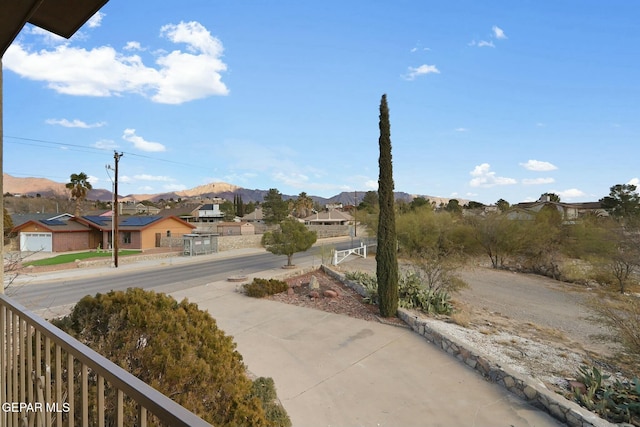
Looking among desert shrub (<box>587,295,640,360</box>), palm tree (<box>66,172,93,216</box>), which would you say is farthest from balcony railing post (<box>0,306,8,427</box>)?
palm tree (<box>66,172,93,216</box>)

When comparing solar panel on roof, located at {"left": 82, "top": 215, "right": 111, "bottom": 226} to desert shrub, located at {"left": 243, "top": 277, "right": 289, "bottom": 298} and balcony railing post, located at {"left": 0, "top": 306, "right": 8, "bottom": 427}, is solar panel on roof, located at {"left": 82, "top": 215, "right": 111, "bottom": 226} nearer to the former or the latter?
desert shrub, located at {"left": 243, "top": 277, "right": 289, "bottom": 298}

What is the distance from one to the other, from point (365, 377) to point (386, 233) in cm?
459

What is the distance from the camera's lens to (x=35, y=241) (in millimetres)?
23688

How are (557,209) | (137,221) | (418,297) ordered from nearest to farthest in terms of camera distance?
(418,297) < (557,209) < (137,221)

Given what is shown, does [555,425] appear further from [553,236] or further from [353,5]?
[553,236]

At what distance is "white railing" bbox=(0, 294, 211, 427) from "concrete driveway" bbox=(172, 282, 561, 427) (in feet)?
9.40

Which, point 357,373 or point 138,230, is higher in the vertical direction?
point 138,230

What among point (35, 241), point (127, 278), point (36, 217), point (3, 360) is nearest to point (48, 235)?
point (35, 241)

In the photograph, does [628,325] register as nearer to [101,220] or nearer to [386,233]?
[386,233]

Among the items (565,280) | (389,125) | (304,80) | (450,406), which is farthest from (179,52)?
(565,280)

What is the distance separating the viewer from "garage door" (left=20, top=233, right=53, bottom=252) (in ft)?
77.3

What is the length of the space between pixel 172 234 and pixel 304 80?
843 inches

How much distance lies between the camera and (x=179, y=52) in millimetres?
9531

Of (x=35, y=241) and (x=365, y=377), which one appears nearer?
(x=365, y=377)
